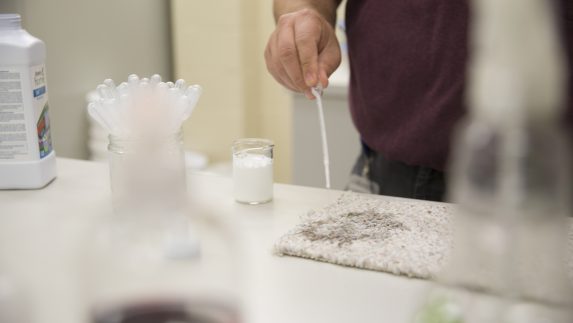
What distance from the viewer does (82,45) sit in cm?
188

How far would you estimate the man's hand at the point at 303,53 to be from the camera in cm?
98

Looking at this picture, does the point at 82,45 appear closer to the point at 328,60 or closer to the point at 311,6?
the point at 311,6

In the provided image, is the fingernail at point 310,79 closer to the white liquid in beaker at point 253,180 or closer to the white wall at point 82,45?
the white liquid in beaker at point 253,180

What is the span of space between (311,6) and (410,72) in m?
0.23

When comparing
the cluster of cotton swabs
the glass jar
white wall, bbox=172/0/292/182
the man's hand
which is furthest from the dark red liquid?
white wall, bbox=172/0/292/182

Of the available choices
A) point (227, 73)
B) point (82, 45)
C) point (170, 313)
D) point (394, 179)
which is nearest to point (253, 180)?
point (394, 179)

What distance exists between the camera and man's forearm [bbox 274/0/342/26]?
3.74ft

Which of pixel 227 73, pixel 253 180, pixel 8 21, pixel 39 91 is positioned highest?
pixel 8 21

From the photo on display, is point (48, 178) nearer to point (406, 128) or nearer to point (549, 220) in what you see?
point (406, 128)

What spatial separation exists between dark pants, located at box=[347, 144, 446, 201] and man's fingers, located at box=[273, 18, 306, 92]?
232 millimetres

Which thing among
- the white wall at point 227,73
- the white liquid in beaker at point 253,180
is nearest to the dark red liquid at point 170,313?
the white liquid in beaker at point 253,180

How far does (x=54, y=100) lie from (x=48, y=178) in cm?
84

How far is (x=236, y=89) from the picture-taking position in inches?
90.7

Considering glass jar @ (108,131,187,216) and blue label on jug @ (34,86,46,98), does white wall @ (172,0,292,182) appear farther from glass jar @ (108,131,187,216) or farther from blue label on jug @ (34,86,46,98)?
glass jar @ (108,131,187,216)
